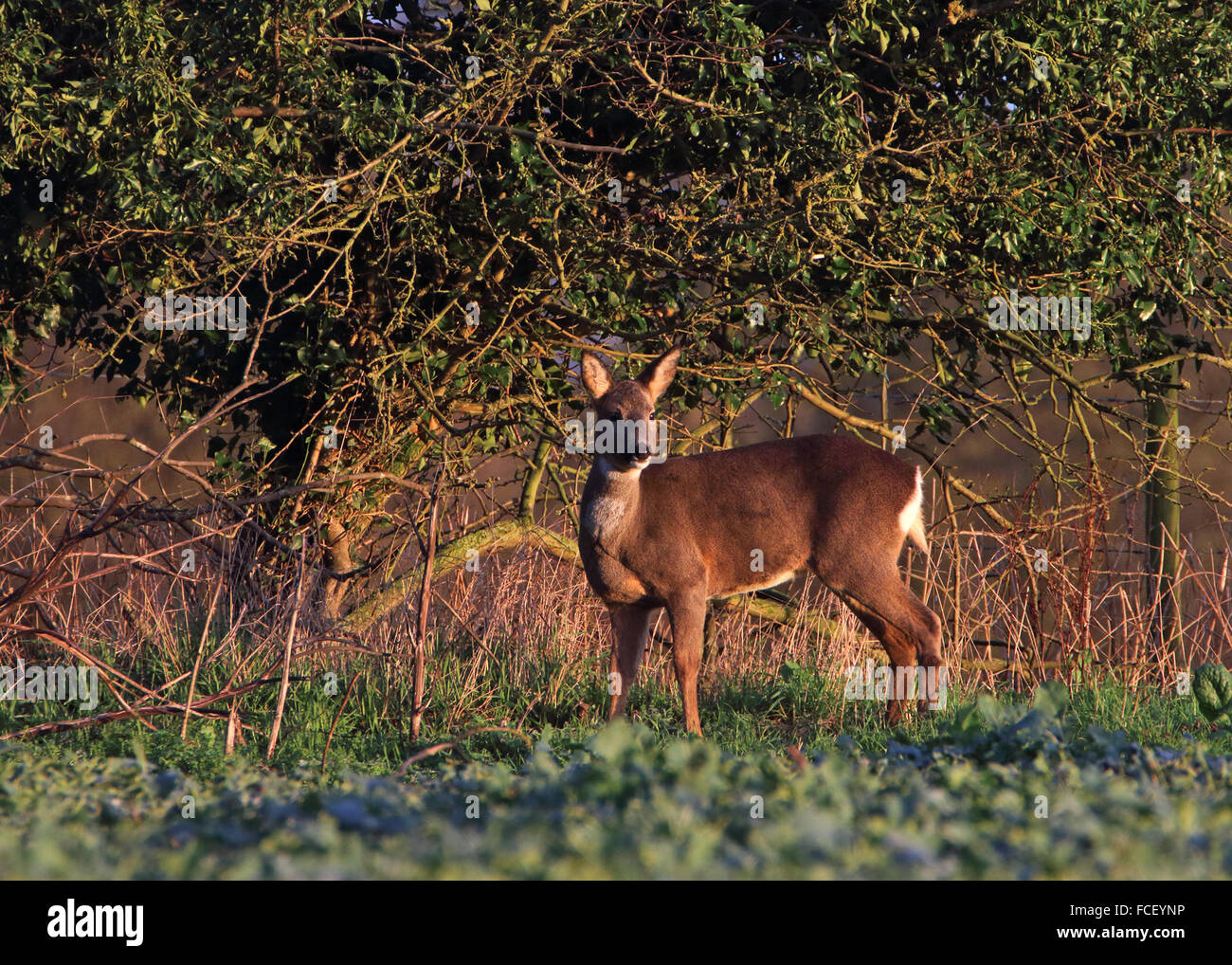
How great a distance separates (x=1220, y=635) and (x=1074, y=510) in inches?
60.6

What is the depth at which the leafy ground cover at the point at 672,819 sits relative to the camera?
207cm

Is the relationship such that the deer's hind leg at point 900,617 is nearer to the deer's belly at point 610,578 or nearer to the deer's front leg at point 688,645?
the deer's front leg at point 688,645

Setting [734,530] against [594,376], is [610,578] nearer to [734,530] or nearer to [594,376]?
[734,530]

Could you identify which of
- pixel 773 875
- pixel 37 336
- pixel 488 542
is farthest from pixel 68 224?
pixel 773 875

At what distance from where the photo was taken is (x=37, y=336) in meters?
7.89

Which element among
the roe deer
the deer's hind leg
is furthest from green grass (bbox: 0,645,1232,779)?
the roe deer

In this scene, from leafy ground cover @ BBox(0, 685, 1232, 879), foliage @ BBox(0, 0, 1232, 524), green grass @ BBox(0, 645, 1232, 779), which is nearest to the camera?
leafy ground cover @ BBox(0, 685, 1232, 879)

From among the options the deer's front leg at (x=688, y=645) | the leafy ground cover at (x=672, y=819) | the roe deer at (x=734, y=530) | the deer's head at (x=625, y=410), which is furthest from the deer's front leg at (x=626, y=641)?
the leafy ground cover at (x=672, y=819)

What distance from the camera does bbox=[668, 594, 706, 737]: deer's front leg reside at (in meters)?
5.85

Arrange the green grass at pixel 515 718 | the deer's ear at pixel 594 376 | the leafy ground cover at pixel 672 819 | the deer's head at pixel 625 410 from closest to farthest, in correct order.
→ the leafy ground cover at pixel 672 819, the green grass at pixel 515 718, the deer's head at pixel 625 410, the deer's ear at pixel 594 376

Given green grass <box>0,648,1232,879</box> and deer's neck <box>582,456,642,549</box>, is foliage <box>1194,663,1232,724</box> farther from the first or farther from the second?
deer's neck <box>582,456,642,549</box>

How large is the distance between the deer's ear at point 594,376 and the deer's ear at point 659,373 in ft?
Answer: 0.54

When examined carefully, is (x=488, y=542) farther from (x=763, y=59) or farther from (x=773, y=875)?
(x=773, y=875)

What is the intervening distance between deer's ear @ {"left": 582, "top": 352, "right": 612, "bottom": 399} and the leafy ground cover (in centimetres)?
267
